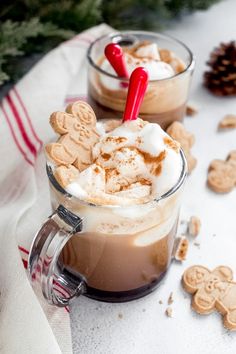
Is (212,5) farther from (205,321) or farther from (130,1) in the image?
(205,321)

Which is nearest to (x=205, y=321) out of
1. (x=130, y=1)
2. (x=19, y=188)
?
(x=19, y=188)

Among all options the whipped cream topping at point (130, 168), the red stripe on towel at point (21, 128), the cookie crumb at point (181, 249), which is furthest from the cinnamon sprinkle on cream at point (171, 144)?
the red stripe on towel at point (21, 128)

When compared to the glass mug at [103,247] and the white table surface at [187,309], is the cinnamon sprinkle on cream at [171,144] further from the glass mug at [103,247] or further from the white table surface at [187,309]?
the white table surface at [187,309]

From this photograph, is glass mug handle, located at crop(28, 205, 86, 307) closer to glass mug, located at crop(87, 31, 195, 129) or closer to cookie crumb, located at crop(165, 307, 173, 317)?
cookie crumb, located at crop(165, 307, 173, 317)

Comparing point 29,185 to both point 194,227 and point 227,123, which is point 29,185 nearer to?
point 194,227

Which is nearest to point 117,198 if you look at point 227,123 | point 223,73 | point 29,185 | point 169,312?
point 169,312
